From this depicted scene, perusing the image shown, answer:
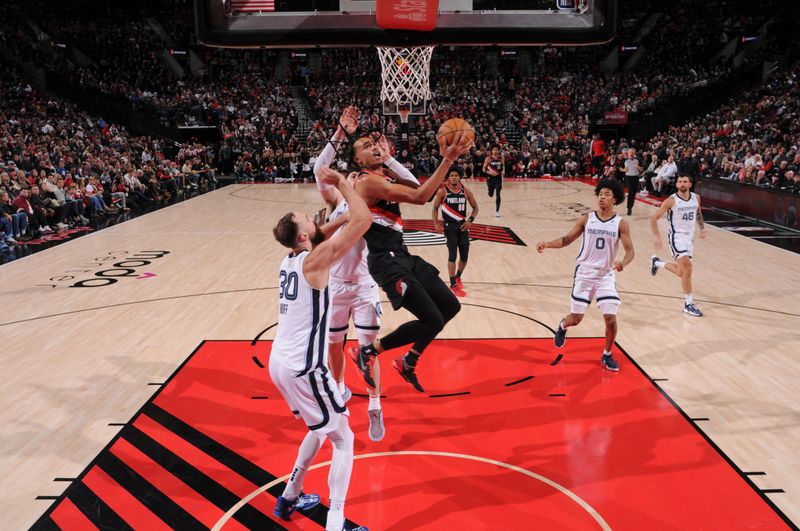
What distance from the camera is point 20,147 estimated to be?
19.1 meters

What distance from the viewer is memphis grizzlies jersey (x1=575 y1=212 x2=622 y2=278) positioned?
246 inches

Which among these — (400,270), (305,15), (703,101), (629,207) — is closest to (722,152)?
(629,207)

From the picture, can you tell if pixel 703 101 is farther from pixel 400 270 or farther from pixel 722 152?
pixel 400 270

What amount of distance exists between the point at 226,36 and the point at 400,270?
18.4ft

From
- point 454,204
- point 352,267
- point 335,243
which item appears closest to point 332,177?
point 335,243

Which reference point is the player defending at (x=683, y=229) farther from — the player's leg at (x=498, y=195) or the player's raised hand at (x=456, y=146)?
the player's leg at (x=498, y=195)

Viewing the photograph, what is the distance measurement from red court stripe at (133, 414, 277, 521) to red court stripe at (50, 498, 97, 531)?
79 centimetres

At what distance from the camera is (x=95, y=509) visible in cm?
405

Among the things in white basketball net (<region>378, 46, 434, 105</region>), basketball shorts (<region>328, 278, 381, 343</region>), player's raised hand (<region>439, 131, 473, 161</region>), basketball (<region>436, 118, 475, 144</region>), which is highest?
white basketball net (<region>378, 46, 434, 105</region>)

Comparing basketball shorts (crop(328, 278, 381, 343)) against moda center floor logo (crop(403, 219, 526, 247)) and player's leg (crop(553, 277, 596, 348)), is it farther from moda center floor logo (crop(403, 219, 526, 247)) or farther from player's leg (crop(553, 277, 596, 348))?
moda center floor logo (crop(403, 219, 526, 247))

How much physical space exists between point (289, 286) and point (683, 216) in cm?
639

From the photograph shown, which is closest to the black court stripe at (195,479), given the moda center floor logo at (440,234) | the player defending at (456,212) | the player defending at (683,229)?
the player defending at (456,212)

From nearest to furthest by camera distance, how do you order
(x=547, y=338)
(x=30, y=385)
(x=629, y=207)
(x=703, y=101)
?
(x=30, y=385)
(x=547, y=338)
(x=629, y=207)
(x=703, y=101)

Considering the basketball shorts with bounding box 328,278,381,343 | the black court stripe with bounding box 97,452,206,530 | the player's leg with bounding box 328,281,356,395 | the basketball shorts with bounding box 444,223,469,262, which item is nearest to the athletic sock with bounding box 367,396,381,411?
the player's leg with bounding box 328,281,356,395
